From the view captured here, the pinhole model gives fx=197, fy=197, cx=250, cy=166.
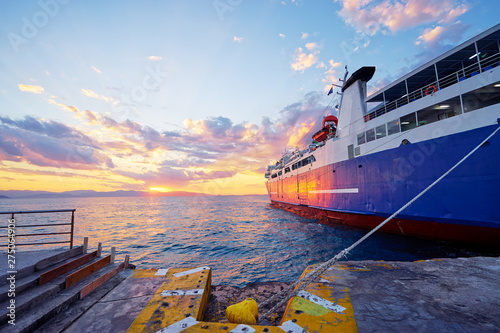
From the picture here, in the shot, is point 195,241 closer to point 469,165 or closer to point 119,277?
point 119,277

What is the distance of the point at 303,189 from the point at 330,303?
23.9 m

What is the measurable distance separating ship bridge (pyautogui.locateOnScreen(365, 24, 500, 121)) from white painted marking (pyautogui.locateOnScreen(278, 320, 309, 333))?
1303 centimetres

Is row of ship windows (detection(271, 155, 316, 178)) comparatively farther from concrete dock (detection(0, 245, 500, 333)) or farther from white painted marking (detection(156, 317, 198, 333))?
white painted marking (detection(156, 317, 198, 333))

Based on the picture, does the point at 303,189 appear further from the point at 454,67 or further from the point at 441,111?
the point at 454,67

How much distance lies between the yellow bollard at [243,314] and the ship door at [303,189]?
898 inches

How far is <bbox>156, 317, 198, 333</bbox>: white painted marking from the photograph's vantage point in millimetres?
2556

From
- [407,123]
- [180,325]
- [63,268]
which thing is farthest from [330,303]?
[407,123]

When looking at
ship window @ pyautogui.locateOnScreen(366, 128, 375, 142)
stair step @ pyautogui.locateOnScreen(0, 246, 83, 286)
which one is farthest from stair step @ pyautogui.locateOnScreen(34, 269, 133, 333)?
ship window @ pyautogui.locateOnScreen(366, 128, 375, 142)

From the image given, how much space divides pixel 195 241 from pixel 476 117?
18770 millimetres

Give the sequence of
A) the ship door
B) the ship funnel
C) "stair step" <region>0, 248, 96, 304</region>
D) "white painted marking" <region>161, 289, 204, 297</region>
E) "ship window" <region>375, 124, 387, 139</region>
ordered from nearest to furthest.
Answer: "stair step" <region>0, 248, 96, 304</region> → "white painted marking" <region>161, 289, 204, 297</region> → "ship window" <region>375, 124, 387, 139</region> → the ship funnel → the ship door

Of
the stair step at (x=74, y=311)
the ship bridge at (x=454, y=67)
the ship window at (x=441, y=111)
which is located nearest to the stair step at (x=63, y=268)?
the stair step at (x=74, y=311)

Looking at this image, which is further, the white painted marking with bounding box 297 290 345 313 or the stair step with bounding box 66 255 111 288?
the stair step with bounding box 66 255 111 288

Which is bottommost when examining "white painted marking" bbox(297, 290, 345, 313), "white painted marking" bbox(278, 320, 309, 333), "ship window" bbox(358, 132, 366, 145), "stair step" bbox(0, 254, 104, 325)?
"white painted marking" bbox(297, 290, 345, 313)

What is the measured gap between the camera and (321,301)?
119 inches
